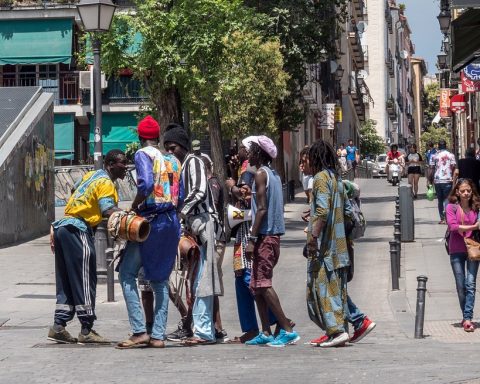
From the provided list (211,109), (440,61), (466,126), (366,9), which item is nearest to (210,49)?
(211,109)

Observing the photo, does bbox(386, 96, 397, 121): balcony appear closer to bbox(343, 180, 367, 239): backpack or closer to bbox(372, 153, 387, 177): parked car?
bbox(372, 153, 387, 177): parked car

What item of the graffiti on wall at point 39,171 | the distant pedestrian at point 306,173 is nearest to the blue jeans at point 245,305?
the distant pedestrian at point 306,173

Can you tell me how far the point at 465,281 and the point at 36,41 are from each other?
32.5 meters

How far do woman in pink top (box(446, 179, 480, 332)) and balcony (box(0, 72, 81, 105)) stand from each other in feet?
108

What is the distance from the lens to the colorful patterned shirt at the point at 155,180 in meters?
11.4

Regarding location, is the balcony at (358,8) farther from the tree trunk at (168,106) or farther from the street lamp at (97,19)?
the street lamp at (97,19)

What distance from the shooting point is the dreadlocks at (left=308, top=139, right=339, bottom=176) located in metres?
11.9

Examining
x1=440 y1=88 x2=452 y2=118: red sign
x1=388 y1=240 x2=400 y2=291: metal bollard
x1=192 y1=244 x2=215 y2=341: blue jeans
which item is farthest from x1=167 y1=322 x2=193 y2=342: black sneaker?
x1=440 y1=88 x2=452 y2=118: red sign

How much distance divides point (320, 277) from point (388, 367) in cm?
200

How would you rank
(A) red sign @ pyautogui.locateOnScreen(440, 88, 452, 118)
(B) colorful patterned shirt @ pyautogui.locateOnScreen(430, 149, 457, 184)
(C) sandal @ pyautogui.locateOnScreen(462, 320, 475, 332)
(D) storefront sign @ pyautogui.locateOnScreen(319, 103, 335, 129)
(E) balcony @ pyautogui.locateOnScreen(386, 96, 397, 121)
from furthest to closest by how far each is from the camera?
(E) balcony @ pyautogui.locateOnScreen(386, 96, 397, 121), (A) red sign @ pyautogui.locateOnScreen(440, 88, 452, 118), (D) storefront sign @ pyautogui.locateOnScreen(319, 103, 335, 129), (B) colorful patterned shirt @ pyautogui.locateOnScreen(430, 149, 457, 184), (C) sandal @ pyautogui.locateOnScreen(462, 320, 475, 332)

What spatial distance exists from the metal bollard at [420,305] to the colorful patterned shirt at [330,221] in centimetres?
131

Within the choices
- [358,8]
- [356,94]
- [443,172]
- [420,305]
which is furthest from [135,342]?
[358,8]

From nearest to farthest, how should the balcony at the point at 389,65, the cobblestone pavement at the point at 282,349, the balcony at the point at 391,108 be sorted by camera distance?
the cobblestone pavement at the point at 282,349 < the balcony at the point at 389,65 < the balcony at the point at 391,108

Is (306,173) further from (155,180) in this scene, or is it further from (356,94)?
(356,94)
